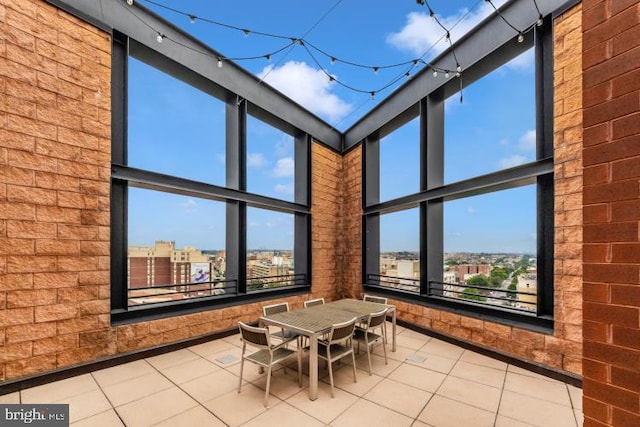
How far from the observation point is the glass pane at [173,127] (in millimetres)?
3691

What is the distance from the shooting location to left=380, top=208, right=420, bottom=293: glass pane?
15.8ft

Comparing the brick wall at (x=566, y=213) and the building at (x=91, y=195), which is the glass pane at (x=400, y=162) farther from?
the brick wall at (x=566, y=213)

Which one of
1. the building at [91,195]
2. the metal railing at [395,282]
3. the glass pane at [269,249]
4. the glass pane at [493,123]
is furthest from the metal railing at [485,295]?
the glass pane at [269,249]

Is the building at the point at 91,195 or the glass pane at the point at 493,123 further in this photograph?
the glass pane at the point at 493,123

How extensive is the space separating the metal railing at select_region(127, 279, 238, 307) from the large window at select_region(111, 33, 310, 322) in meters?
0.01

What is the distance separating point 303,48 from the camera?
12.9 feet

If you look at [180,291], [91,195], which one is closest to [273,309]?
[180,291]

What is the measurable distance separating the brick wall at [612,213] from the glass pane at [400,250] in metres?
3.86

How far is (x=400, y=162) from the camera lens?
549cm

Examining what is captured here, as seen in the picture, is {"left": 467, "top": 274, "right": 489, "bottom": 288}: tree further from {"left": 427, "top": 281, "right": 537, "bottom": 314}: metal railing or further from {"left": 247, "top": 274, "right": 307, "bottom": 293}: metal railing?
{"left": 247, "top": 274, "right": 307, "bottom": 293}: metal railing

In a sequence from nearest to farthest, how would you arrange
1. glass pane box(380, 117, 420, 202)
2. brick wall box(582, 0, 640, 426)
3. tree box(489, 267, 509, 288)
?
brick wall box(582, 0, 640, 426) < tree box(489, 267, 509, 288) < glass pane box(380, 117, 420, 202)

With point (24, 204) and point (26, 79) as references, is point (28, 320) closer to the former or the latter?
point (24, 204)

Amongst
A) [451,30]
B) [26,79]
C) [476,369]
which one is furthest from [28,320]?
[451,30]

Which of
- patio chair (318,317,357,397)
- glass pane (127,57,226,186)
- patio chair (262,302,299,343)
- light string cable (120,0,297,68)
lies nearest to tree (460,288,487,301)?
patio chair (318,317,357,397)
